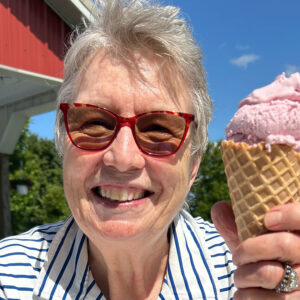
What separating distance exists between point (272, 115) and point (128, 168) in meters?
0.70

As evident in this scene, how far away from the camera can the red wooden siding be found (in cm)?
600

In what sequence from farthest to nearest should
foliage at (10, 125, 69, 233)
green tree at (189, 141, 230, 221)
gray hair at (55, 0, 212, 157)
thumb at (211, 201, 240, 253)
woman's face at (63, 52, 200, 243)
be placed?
foliage at (10, 125, 69, 233) → green tree at (189, 141, 230, 221) → gray hair at (55, 0, 212, 157) → woman's face at (63, 52, 200, 243) → thumb at (211, 201, 240, 253)

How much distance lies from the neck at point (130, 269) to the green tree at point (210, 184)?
8748mm

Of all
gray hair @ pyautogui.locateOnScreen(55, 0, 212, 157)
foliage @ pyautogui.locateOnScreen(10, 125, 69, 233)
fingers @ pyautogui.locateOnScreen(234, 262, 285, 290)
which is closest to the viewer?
fingers @ pyautogui.locateOnScreen(234, 262, 285, 290)

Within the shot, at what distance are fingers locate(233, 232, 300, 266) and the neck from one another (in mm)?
713

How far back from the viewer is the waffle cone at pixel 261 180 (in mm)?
1435

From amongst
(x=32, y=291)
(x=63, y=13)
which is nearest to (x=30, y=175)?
(x=63, y=13)

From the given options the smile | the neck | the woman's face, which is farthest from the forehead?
the neck

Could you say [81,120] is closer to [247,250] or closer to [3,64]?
[247,250]

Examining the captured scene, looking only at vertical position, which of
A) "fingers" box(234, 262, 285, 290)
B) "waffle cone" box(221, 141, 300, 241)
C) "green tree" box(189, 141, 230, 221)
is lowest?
"fingers" box(234, 262, 285, 290)

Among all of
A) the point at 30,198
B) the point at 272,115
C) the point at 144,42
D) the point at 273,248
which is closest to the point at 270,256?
the point at 273,248

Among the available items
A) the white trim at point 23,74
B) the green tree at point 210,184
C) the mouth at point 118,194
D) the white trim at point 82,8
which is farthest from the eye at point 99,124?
the green tree at point 210,184

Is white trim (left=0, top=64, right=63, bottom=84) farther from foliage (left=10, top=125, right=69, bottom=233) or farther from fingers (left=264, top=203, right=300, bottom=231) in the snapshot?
foliage (left=10, top=125, right=69, bottom=233)

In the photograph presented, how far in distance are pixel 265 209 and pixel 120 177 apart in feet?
2.27
